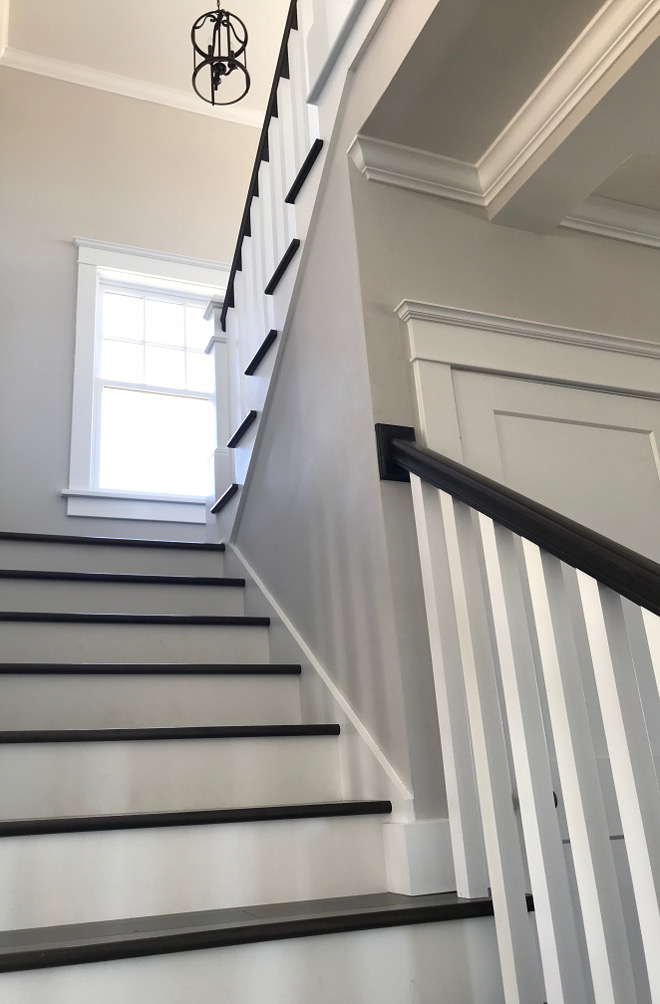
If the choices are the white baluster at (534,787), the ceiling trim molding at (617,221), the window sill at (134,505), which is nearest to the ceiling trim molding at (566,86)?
the ceiling trim molding at (617,221)

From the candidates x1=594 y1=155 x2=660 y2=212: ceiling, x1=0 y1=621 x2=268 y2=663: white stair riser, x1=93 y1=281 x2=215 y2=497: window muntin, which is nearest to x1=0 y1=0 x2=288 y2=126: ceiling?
x1=93 y1=281 x2=215 y2=497: window muntin

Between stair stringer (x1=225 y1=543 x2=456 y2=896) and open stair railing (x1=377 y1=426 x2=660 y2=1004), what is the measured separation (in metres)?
0.10

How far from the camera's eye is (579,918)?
155 cm

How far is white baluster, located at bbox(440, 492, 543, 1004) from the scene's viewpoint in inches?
51.5

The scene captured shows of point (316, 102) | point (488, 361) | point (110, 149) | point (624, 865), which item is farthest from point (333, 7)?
point (110, 149)

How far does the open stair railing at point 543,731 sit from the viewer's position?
1050 millimetres

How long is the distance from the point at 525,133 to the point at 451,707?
145cm

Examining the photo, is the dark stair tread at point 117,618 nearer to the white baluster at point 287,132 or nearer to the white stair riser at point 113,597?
the white stair riser at point 113,597

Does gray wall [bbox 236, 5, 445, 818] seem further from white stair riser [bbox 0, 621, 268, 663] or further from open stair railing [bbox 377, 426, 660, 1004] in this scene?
white stair riser [bbox 0, 621, 268, 663]

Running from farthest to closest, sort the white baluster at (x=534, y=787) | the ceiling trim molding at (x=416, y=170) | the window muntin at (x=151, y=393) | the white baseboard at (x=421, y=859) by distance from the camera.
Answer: the window muntin at (x=151, y=393)
the ceiling trim molding at (x=416, y=170)
the white baseboard at (x=421, y=859)
the white baluster at (x=534, y=787)

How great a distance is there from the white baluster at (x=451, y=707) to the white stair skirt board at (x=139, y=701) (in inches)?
29.0

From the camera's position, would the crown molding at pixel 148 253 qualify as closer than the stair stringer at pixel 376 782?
No

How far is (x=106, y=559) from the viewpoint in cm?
309

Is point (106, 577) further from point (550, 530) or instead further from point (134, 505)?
point (550, 530)
